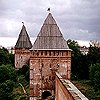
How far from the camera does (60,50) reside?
49.4 feet

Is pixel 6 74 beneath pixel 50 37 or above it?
beneath

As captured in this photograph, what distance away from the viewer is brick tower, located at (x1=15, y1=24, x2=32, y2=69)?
45688 millimetres

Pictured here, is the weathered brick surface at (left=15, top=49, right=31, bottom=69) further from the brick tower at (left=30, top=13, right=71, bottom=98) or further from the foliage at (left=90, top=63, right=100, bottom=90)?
the brick tower at (left=30, top=13, right=71, bottom=98)

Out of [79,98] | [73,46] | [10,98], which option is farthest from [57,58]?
[73,46]

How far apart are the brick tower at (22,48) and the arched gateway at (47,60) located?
29.8 meters

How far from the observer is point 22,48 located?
45.9 metres

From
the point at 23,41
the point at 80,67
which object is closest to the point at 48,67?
the point at 23,41

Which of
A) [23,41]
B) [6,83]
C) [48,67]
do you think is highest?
[23,41]

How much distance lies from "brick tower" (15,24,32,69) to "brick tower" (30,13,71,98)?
29779 millimetres

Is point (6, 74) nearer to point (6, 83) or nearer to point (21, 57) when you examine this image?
point (21, 57)

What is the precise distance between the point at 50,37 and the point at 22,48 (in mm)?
30617

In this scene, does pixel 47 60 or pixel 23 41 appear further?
pixel 23 41

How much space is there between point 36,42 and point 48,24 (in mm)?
1063

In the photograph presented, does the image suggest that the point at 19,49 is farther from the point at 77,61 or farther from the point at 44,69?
the point at 44,69
